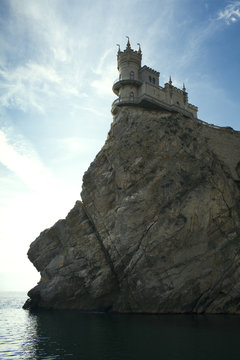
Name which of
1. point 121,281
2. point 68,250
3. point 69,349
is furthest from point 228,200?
point 69,349

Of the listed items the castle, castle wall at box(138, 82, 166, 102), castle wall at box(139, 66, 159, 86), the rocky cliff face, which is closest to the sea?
the rocky cliff face

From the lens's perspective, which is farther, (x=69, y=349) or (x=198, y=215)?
(x=198, y=215)

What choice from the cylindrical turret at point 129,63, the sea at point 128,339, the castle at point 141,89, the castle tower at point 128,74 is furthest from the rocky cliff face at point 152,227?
the cylindrical turret at point 129,63

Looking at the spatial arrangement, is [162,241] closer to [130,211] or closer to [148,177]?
[130,211]

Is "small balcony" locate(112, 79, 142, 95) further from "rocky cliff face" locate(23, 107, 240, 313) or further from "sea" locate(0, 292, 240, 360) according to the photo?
"sea" locate(0, 292, 240, 360)

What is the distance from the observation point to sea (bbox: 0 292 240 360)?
18578mm

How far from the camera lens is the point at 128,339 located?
886 inches

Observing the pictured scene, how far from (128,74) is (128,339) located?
145 ft

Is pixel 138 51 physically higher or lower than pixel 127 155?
higher

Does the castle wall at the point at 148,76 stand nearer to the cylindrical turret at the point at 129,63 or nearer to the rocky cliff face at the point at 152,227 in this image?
the cylindrical turret at the point at 129,63

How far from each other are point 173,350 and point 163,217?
22.2 meters

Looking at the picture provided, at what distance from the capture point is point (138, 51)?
54688 mm

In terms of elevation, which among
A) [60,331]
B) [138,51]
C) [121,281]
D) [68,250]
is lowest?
[60,331]

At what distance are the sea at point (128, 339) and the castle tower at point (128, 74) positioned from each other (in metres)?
36.9
